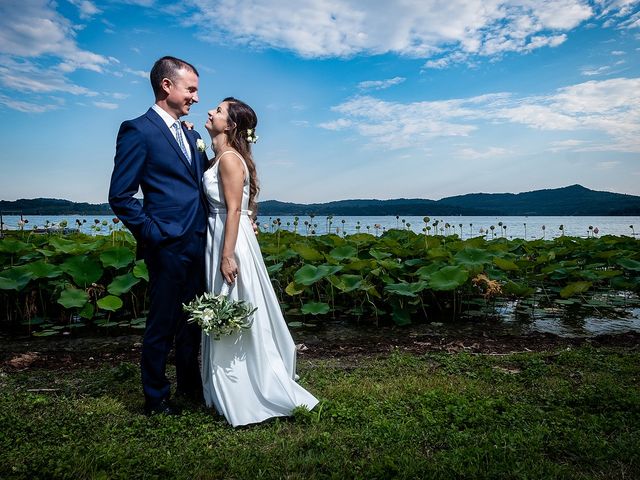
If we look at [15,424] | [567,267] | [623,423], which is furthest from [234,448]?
[567,267]

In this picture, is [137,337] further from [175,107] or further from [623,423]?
[623,423]

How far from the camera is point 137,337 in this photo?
206 inches

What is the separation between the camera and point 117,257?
18.6 feet

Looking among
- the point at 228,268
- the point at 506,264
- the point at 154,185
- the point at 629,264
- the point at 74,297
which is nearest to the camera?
the point at 154,185

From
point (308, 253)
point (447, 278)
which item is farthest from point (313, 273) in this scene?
point (447, 278)

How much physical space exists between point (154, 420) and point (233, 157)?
5.38ft

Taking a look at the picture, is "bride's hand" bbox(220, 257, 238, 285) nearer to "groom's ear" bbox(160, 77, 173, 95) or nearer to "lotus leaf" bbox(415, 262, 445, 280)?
"groom's ear" bbox(160, 77, 173, 95)

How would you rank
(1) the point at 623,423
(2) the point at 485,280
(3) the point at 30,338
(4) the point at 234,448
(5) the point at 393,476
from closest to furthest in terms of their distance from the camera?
1. (5) the point at 393,476
2. (4) the point at 234,448
3. (1) the point at 623,423
4. (3) the point at 30,338
5. (2) the point at 485,280

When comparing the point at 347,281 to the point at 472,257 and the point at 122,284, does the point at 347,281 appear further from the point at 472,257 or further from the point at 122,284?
the point at 122,284

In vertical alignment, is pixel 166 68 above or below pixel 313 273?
above

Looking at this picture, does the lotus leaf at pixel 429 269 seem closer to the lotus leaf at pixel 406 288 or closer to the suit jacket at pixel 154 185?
the lotus leaf at pixel 406 288

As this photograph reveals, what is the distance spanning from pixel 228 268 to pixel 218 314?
0.29 metres

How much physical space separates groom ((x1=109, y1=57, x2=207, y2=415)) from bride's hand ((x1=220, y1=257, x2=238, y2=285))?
183mm

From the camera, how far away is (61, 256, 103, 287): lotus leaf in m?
5.56
